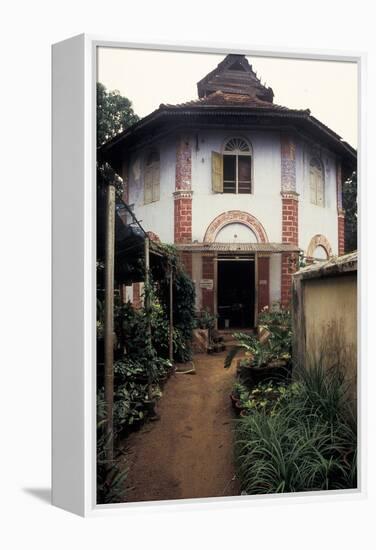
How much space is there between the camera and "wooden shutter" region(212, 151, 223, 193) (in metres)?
4.86

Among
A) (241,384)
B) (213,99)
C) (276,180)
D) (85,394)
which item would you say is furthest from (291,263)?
(85,394)

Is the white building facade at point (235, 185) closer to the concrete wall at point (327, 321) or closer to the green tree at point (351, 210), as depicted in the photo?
the green tree at point (351, 210)

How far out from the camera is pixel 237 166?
16.1ft

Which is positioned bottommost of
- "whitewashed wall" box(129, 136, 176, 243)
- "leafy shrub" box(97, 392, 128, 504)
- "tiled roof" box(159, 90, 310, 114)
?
"leafy shrub" box(97, 392, 128, 504)

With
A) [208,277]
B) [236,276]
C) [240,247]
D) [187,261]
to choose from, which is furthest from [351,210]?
[187,261]

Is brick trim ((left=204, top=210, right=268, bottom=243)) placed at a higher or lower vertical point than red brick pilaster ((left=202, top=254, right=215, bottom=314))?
higher

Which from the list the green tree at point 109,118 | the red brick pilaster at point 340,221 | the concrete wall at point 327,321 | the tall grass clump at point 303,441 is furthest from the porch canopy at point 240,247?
the tall grass clump at point 303,441

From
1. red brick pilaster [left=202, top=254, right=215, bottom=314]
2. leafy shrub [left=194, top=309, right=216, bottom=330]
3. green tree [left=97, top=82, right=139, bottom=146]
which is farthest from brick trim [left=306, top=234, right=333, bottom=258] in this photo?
green tree [left=97, top=82, right=139, bottom=146]

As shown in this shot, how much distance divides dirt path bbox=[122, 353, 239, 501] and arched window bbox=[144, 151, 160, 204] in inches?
48.4

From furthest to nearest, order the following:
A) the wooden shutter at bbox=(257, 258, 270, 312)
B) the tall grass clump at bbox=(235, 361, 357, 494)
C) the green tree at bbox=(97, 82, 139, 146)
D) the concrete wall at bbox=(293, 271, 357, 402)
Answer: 1. the concrete wall at bbox=(293, 271, 357, 402)
2. the wooden shutter at bbox=(257, 258, 270, 312)
3. the tall grass clump at bbox=(235, 361, 357, 494)
4. the green tree at bbox=(97, 82, 139, 146)

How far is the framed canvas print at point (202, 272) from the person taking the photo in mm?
4547

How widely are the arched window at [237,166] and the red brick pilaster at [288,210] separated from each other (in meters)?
0.28

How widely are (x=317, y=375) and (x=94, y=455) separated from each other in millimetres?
1799

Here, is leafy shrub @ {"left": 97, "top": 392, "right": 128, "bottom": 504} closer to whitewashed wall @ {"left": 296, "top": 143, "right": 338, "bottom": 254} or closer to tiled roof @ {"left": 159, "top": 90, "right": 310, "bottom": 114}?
whitewashed wall @ {"left": 296, "top": 143, "right": 338, "bottom": 254}
